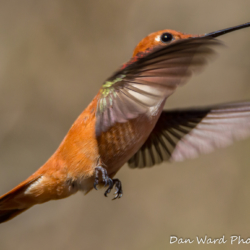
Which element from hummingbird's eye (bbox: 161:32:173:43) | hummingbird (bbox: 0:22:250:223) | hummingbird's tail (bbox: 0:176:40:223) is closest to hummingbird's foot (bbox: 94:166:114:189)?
Answer: hummingbird (bbox: 0:22:250:223)

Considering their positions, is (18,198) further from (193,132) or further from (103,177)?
(193,132)

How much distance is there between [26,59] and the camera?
8.18ft

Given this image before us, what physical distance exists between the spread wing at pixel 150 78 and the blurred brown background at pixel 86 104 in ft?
5.12

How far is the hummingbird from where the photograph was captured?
0.85m

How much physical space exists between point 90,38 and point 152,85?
1.86 m

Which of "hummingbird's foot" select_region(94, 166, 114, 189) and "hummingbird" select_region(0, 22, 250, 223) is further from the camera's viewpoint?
"hummingbird's foot" select_region(94, 166, 114, 189)

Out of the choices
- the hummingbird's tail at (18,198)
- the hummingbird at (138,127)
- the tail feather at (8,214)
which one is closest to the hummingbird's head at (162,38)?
the hummingbird at (138,127)

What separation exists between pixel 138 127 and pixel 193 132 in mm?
461

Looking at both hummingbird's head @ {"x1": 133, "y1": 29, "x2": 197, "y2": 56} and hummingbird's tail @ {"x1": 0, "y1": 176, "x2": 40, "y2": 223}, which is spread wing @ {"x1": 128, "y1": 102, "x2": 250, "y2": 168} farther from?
hummingbird's tail @ {"x1": 0, "y1": 176, "x2": 40, "y2": 223}

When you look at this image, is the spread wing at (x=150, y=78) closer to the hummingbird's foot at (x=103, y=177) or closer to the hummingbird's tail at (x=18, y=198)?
the hummingbird's foot at (x=103, y=177)

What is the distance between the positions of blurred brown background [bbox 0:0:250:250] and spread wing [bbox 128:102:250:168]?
1.07 meters

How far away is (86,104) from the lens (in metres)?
2.55

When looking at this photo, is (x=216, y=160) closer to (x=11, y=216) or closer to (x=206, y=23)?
(x=206, y=23)

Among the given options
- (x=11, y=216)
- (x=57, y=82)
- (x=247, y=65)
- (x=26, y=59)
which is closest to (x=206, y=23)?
(x=247, y=65)
